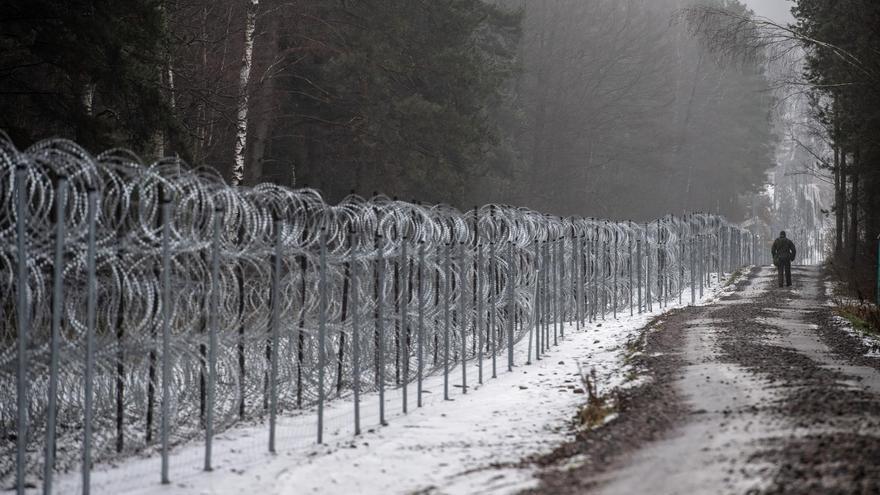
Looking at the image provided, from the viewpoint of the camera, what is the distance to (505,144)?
125 feet

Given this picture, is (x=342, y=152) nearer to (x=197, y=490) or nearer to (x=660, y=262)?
(x=660, y=262)

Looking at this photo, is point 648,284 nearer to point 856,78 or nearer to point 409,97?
point 856,78

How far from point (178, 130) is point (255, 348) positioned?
4001 mm

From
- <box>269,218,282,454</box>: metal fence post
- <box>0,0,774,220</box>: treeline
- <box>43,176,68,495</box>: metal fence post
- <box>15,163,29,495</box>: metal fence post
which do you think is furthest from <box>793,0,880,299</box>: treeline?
<box>15,163,29,495</box>: metal fence post

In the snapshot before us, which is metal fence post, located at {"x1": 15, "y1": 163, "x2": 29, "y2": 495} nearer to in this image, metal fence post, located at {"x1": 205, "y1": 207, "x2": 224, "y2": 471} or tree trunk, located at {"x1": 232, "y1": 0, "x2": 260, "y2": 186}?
→ metal fence post, located at {"x1": 205, "y1": 207, "x2": 224, "y2": 471}

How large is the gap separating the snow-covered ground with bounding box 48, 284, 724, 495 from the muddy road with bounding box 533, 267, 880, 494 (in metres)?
0.49

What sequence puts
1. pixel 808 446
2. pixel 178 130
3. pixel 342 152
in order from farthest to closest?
pixel 342 152 < pixel 178 130 < pixel 808 446

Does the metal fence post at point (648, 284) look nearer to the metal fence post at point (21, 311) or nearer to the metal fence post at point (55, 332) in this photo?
the metal fence post at point (55, 332)

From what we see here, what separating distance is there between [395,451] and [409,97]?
20.1 meters

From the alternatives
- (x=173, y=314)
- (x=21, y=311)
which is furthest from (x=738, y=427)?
(x=21, y=311)

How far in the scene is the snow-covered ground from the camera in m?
6.63

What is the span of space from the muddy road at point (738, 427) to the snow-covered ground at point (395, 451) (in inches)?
19.1

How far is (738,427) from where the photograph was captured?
7137mm

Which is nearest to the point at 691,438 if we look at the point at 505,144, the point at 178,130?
the point at 178,130
